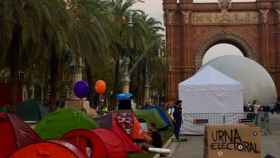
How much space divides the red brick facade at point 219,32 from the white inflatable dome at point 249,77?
988 inches

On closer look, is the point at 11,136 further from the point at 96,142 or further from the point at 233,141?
the point at 233,141

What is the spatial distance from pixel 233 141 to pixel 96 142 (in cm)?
332

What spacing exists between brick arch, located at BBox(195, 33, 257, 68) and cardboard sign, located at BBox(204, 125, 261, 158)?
5562 centimetres

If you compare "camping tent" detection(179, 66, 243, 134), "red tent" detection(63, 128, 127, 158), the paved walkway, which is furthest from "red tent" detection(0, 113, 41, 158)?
"camping tent" detection(179, 66, 243, 134)

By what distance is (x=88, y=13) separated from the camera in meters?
33.9

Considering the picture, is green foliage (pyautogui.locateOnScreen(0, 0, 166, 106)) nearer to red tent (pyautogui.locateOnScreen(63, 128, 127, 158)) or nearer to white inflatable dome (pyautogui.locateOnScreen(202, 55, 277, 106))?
white inflatable dome (pyautogui.locateOnScreen(202, 55, 277, 106))

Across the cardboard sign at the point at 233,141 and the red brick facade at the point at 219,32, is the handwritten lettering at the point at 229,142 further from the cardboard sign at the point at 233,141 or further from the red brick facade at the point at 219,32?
the red brick facade at the point at 219,32

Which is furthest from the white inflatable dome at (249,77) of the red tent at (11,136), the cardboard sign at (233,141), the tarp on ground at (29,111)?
the red tent at (11,136)

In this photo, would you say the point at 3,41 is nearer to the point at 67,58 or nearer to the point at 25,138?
the point at 67,58

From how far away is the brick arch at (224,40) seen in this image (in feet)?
224

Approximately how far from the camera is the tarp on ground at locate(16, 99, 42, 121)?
119ft

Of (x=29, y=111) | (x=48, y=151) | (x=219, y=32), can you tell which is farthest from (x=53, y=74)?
(x=219, y=32)

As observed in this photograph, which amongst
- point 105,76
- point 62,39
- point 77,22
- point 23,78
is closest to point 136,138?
point 62,39

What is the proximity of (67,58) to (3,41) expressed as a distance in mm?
12507
